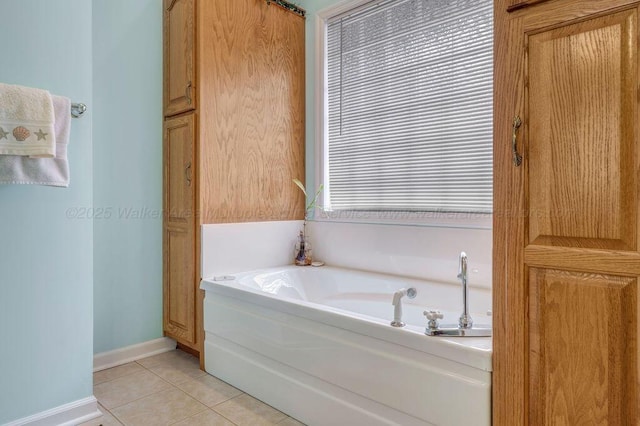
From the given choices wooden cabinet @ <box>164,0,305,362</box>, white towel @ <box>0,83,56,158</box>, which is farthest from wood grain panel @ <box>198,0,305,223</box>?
white towel @ <box>0,83,56,158</box>

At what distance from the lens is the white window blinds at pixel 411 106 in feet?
6.88

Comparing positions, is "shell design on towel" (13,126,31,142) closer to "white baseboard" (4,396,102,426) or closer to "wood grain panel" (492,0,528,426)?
"white baseboard" (4,396,102,426)

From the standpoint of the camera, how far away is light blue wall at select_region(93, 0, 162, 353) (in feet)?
7.87

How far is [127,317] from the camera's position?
2506 millimetres

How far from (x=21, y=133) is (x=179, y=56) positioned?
122 centimetres

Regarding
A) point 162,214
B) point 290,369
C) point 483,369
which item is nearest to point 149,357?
point 162,214

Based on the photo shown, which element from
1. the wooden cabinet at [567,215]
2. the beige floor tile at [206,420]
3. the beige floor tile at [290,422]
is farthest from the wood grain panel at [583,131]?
the beige floor tile at [206,420]

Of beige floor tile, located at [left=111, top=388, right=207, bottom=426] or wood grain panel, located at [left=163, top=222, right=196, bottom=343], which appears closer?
beige floor tile, located at [left=111, top=388, right=207, bottom=426]

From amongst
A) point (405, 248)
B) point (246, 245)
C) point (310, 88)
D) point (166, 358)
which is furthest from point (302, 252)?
point (310, 88)

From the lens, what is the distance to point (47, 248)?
167 centimetres

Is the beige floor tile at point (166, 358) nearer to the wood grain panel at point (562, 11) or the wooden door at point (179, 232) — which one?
the wooden door at point (179, 232)

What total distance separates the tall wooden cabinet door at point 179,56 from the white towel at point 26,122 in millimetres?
904

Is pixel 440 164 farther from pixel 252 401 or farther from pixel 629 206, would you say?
pixel 252 401

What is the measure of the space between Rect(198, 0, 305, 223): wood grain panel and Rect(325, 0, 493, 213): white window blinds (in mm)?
275
